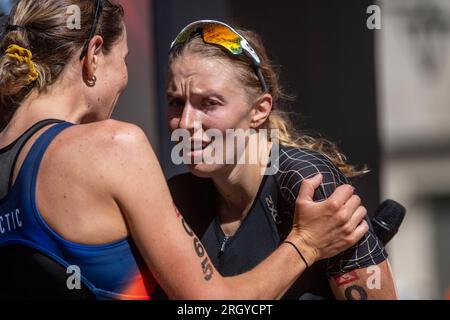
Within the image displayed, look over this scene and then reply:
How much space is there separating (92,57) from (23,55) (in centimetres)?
20

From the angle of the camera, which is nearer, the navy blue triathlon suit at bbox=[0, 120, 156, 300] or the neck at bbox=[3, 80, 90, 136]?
the navy blue triathlon suit at bbox=[0, 120, 156, 300]

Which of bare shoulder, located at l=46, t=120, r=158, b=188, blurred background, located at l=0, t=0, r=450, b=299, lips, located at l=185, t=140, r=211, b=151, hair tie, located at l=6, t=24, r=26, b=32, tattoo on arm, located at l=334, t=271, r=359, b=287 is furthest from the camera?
blurred background, located at l=0, t=0, r=450, b=299

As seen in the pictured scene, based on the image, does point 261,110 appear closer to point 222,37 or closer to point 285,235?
point 222,37

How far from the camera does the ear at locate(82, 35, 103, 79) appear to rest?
2209 millimetres

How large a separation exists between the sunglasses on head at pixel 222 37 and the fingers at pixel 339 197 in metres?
0.61

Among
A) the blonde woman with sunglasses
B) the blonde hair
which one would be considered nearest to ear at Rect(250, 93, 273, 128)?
the blonde woman with sunglasses

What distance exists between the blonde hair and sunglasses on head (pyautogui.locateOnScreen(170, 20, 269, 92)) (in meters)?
0.52

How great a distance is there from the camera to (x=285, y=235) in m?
2.51

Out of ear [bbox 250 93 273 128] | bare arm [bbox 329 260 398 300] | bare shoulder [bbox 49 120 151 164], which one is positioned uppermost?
A: bare shoulder [bbox 49 120 151 164]

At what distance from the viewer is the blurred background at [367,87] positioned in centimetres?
422

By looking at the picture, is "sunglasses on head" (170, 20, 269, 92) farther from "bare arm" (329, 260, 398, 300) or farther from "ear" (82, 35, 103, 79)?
"bare arm" (329, 260, 398, 300)

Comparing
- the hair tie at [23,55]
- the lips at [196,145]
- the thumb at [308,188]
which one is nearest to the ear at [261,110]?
the lips at [196,145]

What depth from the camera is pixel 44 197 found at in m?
1.97
